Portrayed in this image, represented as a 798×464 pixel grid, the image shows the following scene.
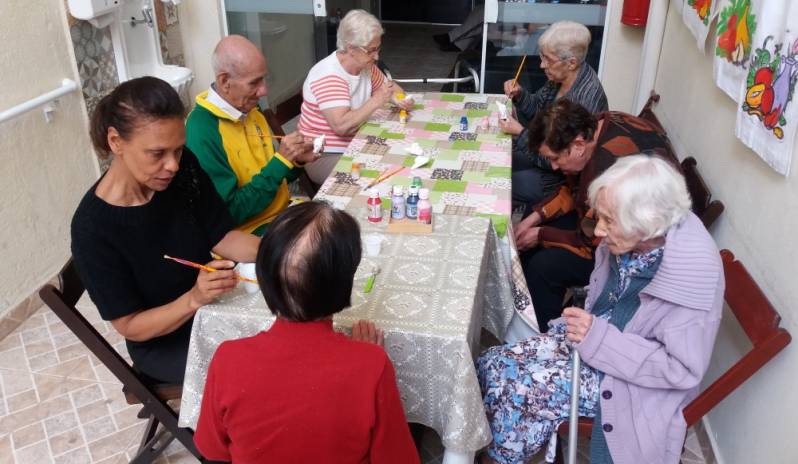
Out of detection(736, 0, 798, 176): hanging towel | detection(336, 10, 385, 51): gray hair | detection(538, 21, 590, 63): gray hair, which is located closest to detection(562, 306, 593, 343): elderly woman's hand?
detection(736, 0, 798, 176): hanging towel

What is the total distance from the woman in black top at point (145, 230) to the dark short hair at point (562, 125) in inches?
47.5

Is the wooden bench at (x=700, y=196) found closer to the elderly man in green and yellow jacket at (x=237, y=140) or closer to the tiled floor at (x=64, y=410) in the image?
the tiled floor at (x=64, y=410)

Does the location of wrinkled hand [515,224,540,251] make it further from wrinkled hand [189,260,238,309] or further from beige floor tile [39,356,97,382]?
beige floor tile [39,356,97,382]

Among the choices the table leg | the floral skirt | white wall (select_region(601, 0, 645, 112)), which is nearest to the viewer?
the table leg

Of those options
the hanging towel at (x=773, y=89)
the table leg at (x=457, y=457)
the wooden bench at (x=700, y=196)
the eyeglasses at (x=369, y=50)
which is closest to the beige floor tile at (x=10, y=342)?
the eyeglasses at (x=369, y=50)

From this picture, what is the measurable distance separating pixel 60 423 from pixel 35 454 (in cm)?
14

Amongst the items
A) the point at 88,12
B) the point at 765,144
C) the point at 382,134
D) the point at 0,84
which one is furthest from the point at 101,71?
the point at 765,144

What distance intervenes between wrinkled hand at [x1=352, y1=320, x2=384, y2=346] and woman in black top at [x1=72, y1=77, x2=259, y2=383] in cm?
33

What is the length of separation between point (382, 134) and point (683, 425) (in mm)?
1606

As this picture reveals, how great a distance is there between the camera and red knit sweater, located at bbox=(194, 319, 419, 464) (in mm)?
1067

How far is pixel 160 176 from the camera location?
4.99ft

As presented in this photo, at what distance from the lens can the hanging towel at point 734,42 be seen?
185 cm

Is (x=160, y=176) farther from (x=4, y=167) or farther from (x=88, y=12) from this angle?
(x=88, y=12)

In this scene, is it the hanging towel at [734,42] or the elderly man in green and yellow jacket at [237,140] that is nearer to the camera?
the hanging towel at [734,42]
